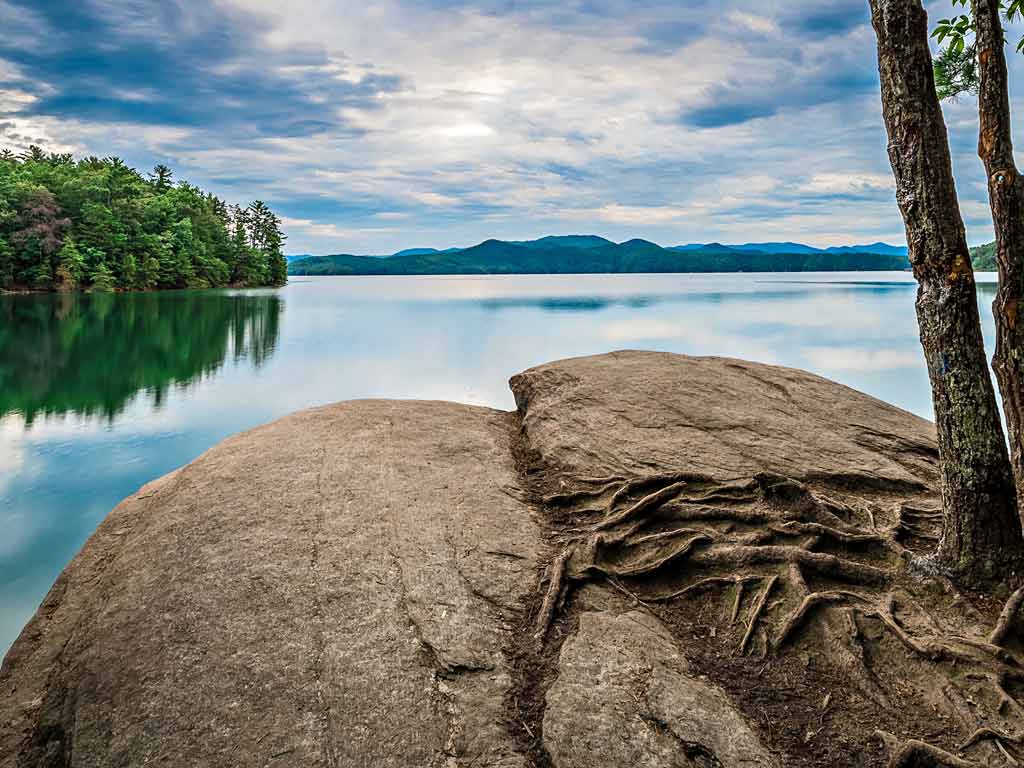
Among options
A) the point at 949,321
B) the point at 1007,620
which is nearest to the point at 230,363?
the point at 949,321

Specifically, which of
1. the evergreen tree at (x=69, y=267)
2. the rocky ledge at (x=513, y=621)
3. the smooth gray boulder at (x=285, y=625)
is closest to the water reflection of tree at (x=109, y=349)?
the evergreen tree at (x=69, y=267)

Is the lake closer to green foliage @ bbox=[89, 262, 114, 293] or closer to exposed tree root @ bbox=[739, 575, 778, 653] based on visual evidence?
exposed tree root @ bbox=[739, 575, 778, 653]

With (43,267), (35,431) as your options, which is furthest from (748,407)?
(43,267)

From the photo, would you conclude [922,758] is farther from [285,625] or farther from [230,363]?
[230,363]

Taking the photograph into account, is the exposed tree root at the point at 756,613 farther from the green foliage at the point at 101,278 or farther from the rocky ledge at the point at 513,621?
the green foliage at the point at 101,278

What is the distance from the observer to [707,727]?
3963mm

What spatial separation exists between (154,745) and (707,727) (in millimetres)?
3113

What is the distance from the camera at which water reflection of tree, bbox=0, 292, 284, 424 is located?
20.7 metres

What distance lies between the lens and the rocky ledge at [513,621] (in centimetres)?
389

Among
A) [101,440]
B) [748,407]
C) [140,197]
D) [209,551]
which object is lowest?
[101,440]

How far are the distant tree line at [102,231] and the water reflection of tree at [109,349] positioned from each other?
11391 millimetres

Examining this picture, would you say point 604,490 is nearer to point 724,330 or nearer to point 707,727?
point 707,727

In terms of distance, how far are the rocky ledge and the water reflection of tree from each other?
49.5ft

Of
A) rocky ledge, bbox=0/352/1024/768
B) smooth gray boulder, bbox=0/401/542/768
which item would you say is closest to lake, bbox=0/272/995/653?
smooth gray boulder, bbox=0/401/542/768
